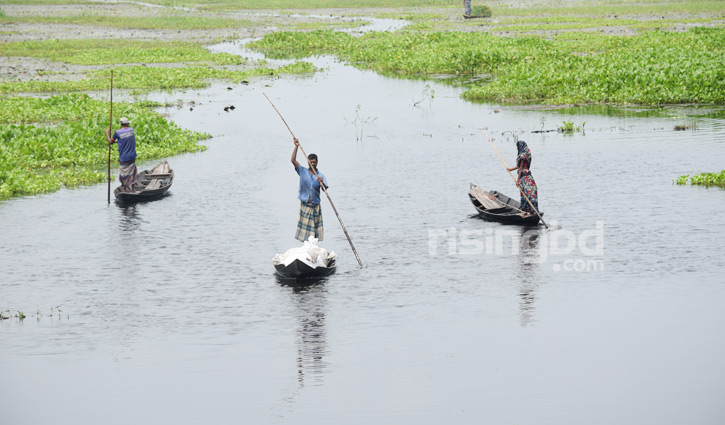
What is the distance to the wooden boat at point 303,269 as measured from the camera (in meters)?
15.4

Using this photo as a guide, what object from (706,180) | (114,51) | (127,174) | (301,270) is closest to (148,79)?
(114,51)

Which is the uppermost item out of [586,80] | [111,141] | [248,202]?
[586,80]

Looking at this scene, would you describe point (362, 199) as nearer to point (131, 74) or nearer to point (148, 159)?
point (148, 159)

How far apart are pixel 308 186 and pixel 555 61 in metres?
26.4

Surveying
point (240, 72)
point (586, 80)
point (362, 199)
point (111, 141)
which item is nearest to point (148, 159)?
point (111, 141)

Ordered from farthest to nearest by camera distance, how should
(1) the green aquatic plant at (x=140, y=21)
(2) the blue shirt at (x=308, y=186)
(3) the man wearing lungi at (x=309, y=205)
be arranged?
(1) the green aquatic plant at (x=140, y=21) → (3) the man wearing lungi at (x=309, y=205) → (2) the blue shirt at (x=308, y=186)

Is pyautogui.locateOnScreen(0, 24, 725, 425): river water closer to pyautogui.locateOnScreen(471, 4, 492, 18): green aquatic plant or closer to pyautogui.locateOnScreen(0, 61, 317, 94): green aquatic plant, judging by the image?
pyautogui.locateOnScreen(0, 61, 317, 94): green aquatic plant

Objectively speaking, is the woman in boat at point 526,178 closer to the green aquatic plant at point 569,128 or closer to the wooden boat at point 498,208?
the wooden boat at point 498,208

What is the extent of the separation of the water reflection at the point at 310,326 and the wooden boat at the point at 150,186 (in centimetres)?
765

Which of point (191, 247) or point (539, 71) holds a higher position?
point (539, 71)

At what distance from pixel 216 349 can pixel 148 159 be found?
16.2 m

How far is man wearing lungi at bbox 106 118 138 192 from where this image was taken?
21703 millimetres

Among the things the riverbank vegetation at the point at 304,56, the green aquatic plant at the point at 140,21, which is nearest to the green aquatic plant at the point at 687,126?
the riverbank vegetation at the point at 304,56

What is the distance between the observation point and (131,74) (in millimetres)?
44562
